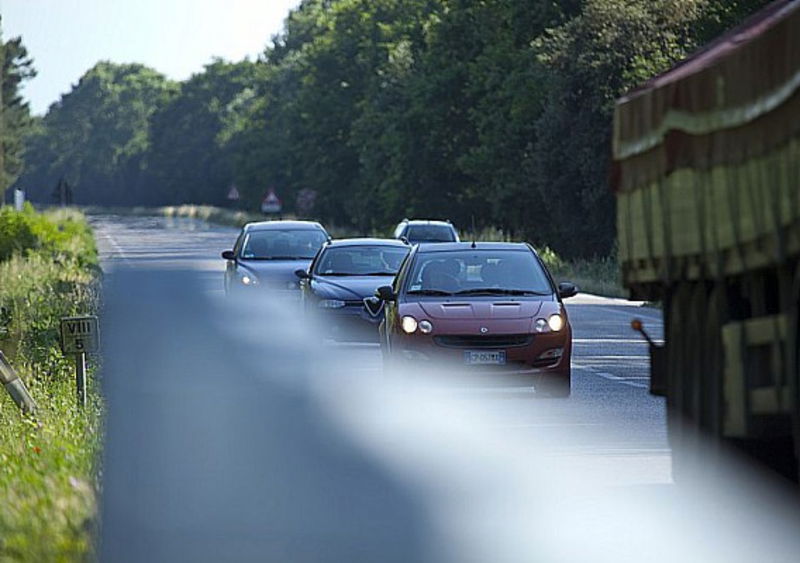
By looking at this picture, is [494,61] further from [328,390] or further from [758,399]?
[758,399]

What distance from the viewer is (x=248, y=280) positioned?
34375 millimetres

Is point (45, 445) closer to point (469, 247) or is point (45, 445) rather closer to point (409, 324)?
point (409, 324)

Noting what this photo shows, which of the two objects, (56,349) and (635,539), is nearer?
(635,539)

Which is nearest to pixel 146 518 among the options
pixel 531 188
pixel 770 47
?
pixel 770 47

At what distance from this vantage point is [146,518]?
39.0 feet

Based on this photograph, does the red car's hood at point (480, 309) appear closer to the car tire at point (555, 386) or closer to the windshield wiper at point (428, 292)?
the windshield wiper at point (428, 292)

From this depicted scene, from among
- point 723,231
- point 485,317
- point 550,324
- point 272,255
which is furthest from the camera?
point 272,255

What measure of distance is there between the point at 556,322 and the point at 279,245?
16.1 meters

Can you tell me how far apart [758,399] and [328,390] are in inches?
423

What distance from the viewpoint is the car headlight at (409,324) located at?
19.9 m

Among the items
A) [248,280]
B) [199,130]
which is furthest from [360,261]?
[199,130]

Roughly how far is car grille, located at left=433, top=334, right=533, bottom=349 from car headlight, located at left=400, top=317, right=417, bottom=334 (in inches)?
15.9

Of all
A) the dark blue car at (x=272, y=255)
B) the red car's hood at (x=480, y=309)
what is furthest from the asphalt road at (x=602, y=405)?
the dark blue car at (x=272, y=255)

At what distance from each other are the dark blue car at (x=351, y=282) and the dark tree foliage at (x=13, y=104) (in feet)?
390
